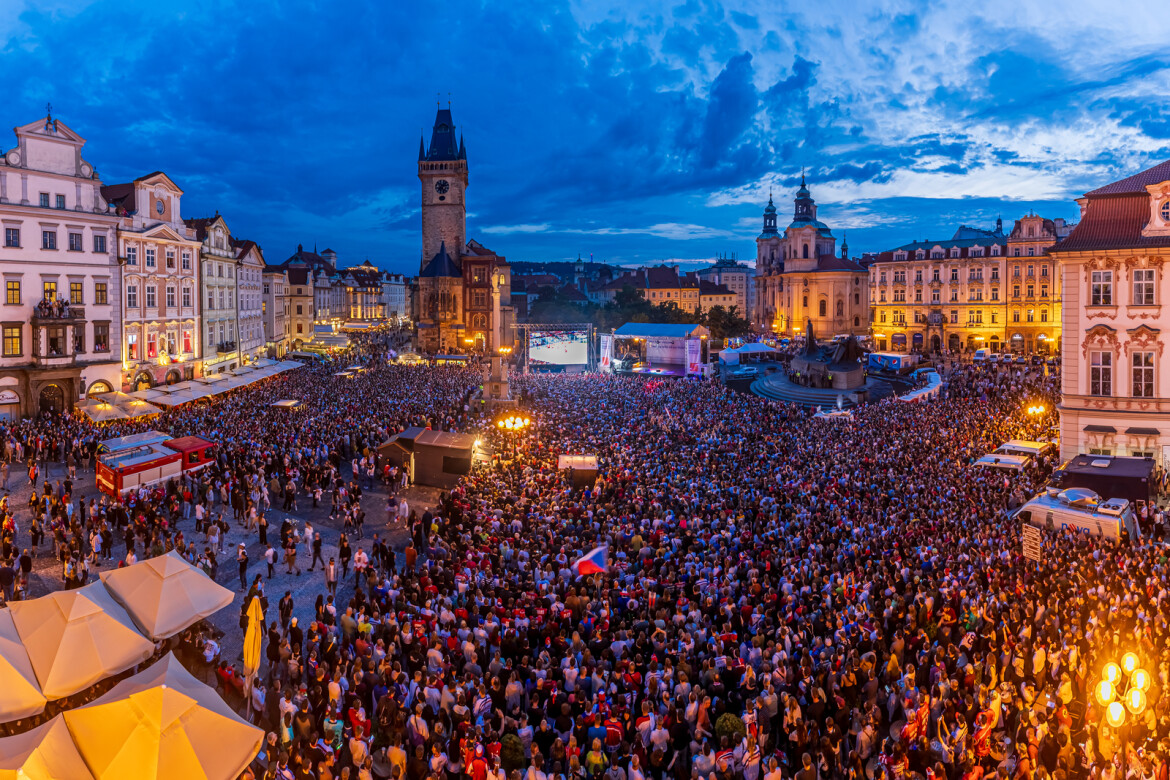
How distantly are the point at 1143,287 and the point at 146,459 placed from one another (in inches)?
1214

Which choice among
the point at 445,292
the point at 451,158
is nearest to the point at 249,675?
the point at 445,292

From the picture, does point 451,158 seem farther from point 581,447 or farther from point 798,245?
point 581,447

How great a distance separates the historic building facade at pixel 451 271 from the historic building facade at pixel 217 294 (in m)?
30.2

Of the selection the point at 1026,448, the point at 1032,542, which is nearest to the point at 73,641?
the point at 1032,542

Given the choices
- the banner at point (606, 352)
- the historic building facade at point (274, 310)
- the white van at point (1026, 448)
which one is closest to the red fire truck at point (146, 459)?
the white van at point (1026, 448)

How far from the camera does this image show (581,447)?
25266 millimetres

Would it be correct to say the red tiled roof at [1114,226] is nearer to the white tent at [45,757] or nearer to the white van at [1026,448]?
the white van at [1026,448]

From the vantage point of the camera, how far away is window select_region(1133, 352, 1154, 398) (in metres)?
23.4

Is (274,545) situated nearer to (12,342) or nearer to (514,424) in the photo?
(514,424)

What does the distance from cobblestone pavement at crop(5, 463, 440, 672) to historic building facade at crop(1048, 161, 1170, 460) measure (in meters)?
21.8

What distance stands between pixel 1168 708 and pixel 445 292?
7478 centimetres

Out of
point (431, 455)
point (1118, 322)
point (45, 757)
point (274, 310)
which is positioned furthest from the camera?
point (274, 310)

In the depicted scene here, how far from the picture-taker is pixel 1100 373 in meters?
24.2

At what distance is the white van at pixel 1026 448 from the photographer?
24.5 meters
